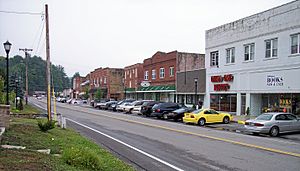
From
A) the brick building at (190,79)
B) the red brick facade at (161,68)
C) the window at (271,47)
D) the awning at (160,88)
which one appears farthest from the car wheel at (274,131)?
the red brick facade at (161,68)

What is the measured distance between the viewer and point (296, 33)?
26.5 meters

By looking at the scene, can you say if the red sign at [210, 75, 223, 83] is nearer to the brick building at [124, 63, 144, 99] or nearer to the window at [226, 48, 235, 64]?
the window at [226, 48, 235, 64]

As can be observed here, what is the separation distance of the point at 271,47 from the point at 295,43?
9.41ft

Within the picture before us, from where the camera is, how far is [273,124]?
1897 centimetres

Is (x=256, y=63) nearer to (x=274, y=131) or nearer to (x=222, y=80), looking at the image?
(x=222, y=80)

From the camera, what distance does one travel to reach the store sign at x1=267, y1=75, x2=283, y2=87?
27.8 metres

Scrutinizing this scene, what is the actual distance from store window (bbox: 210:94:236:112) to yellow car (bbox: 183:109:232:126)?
24.2 feet

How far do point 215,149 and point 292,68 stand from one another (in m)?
16.9

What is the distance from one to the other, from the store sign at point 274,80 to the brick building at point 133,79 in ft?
122

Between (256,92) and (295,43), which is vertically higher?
(295,43)

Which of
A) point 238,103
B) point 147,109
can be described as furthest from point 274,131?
point 147,109

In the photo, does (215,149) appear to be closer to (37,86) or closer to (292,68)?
(292,68)

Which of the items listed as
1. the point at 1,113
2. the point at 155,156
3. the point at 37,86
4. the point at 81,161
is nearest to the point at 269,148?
the point at 155,156

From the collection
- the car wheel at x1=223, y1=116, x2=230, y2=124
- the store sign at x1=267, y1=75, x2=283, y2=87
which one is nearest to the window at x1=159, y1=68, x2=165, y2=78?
the store sign at x1=267, y1=75, x2=283, y2=87
